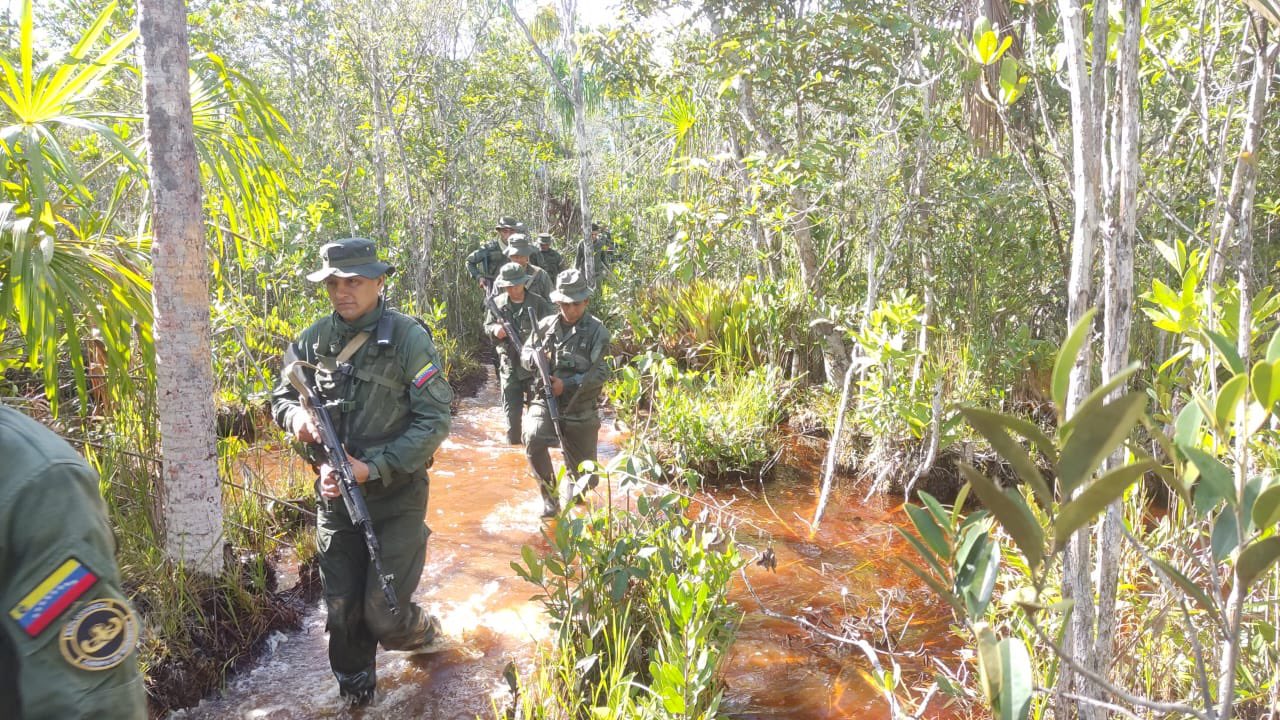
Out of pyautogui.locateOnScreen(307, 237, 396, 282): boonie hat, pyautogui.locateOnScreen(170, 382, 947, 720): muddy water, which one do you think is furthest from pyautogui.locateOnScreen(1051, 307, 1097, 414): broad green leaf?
pyautogui.locateOnScreen(307, 237, 396, 282): boonie hat

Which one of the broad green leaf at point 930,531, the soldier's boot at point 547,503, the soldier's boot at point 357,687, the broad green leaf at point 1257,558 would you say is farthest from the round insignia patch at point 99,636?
the soldier's boot at point 547,503

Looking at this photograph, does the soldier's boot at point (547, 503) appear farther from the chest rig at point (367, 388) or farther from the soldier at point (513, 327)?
the chest rig at point (367, 388)

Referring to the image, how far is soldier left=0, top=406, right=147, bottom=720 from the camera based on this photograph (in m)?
1.08

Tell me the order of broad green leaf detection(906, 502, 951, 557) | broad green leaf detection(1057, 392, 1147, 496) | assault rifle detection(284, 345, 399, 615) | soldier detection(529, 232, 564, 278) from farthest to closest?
soldier detection(529, 232, 564, 278) → assault rifle detection(284, 345, 399, 615) → broad green leaf detection(906, 502, 951, 557) → broad green leaf detection(1057, 392, 1147, 496)

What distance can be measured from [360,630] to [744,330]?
5112mm

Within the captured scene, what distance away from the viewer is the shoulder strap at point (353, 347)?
3248mm

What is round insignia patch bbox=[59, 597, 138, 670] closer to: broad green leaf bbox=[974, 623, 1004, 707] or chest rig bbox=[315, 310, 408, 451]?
broad green leaf bbox=[974, 623, 1004, 707]

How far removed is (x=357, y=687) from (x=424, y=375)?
1.36 meters

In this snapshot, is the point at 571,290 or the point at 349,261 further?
the point at 571,290

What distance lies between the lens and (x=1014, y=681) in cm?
86

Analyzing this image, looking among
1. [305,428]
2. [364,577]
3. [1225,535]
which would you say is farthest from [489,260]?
[1225,535]

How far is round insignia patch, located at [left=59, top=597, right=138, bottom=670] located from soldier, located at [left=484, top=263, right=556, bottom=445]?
485 centimetres

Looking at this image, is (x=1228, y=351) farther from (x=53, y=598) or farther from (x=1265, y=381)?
(x=53, y=598)

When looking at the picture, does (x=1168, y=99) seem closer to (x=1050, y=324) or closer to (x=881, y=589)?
(x=1050, y=324)
